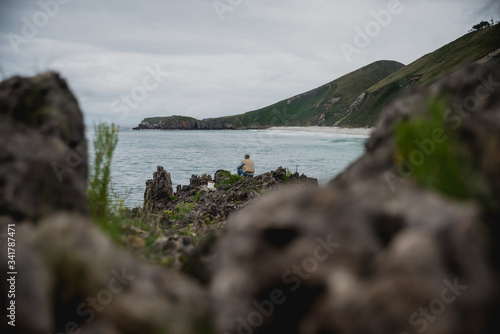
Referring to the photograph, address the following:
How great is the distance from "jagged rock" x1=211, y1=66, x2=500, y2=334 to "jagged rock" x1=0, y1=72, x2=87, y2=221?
1.81 meters

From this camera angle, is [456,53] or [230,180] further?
[456,53]

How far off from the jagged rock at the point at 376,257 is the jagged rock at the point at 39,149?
1.81m

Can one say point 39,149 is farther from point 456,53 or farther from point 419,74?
point 456,53

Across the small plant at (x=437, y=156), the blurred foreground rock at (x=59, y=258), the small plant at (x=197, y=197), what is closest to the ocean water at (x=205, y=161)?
the blurred foreground rock at (x=59, y=258)

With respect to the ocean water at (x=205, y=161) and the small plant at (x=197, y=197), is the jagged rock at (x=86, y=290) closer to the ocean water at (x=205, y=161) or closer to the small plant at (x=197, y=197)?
the ocean water at (x=205, y=161)

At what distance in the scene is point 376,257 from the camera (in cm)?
215

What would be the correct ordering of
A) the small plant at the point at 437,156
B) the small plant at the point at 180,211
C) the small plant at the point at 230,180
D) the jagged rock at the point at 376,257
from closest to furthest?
the jagged rock at the point at 376,257 → the small plant at the point at 437,156 → the small plant at the point at 180,211 → the small plant at the point at 230,180

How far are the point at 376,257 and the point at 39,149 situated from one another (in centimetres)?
308

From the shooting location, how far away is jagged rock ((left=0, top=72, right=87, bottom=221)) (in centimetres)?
300

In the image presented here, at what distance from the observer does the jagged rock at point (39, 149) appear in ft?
9.84

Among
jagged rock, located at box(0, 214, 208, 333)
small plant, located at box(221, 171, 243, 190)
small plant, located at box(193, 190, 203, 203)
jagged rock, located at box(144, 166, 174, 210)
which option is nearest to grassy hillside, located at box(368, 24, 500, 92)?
small plant, located at box(221, 171, 243, 190)

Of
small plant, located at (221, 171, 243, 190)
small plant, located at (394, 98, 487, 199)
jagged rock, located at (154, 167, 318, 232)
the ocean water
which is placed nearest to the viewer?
small plant, located at (394, 98, 487, 199)

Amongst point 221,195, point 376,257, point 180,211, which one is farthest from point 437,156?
point 180,211

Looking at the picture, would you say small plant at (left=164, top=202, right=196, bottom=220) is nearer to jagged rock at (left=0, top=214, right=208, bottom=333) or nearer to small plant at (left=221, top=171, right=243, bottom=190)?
small plant at (left=221, top=171, right=243, bottom=190)
